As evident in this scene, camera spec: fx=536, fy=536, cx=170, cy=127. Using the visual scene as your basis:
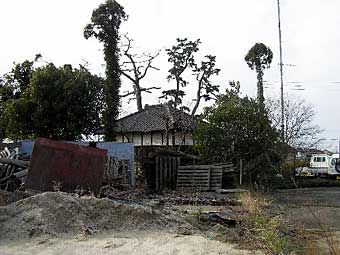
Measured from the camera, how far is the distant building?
33.1m

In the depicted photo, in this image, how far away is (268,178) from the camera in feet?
83.0

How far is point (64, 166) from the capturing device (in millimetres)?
14844

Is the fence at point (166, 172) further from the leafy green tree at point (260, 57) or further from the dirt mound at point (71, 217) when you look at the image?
the leafy green tree at point (260, 57)

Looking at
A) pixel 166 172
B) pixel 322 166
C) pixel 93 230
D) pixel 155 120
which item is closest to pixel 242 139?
pixel 166 172

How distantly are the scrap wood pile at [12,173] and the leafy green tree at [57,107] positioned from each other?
15098 mm

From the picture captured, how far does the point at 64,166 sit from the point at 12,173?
259 cm

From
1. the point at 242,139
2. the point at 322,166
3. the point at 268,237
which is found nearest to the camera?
the point at 268,237

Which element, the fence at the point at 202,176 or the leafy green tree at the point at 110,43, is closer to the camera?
the fence at the point at 202,176

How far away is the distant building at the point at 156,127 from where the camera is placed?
109 ft

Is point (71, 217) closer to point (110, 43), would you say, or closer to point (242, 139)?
point (242, 139)

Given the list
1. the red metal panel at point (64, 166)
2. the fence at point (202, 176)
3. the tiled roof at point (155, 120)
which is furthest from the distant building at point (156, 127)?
the red metal panel at point (64, 166)

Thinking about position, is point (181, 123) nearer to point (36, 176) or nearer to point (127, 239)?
point (36, 176)

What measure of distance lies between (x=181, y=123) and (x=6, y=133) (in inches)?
462

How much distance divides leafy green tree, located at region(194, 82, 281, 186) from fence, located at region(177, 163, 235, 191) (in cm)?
132
